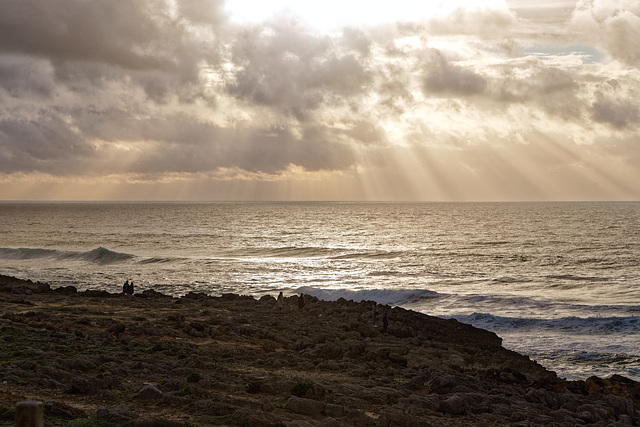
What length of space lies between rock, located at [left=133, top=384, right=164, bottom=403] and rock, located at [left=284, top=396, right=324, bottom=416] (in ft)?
8.34

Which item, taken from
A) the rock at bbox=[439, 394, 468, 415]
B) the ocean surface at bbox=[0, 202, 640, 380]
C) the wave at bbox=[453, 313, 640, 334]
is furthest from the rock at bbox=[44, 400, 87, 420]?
the wave at bbox=[453, 313, 640, 334]

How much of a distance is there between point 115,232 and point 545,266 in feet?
255

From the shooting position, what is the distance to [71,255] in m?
63.6

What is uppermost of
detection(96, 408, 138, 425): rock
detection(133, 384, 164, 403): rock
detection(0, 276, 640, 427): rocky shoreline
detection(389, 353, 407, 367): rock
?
detection(96, 408, 138, 425): rock

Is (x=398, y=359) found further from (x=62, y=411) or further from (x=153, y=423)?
(x=62, y=411)

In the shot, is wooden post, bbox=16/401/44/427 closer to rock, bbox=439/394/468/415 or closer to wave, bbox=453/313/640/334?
rock, bbox=439/394/468/415

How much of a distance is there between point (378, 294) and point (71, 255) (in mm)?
41553

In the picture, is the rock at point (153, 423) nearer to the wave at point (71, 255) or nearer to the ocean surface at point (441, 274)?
the ocean surface at point (441, 274)

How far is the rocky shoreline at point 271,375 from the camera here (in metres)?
10.4

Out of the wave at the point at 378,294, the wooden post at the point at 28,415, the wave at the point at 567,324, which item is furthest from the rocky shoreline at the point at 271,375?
the wave at the point at 378,294

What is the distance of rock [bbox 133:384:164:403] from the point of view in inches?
415

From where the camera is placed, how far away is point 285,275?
50.0m

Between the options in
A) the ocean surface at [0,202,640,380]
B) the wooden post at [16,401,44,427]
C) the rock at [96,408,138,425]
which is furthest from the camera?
the ocean surface at [0,202,640,380]

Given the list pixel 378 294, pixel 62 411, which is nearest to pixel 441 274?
pixel 378 294
